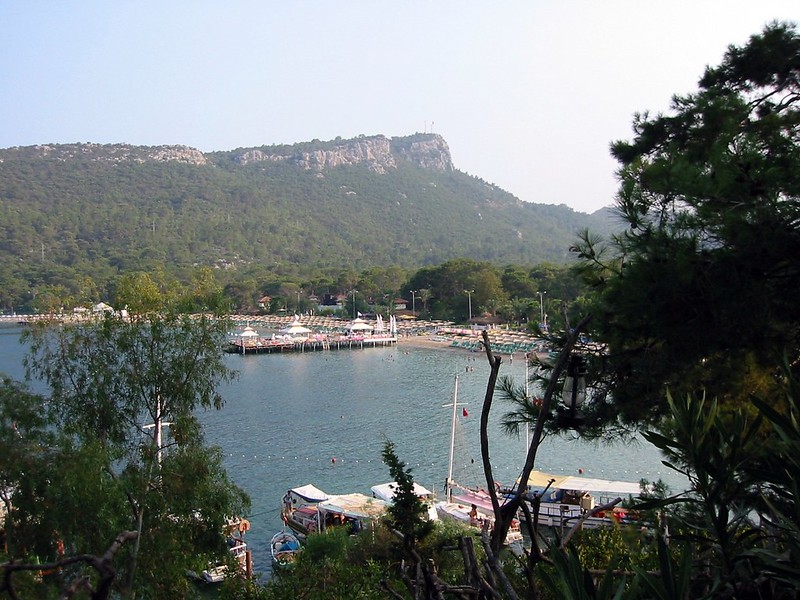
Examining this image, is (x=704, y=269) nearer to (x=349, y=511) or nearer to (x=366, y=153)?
(x=349, y=511)

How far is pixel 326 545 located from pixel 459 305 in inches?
1700

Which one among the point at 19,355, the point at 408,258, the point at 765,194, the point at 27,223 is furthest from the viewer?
the point at 408,258

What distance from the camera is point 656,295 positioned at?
3768 mm

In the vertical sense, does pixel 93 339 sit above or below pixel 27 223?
below

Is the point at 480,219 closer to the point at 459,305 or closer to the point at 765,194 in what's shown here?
the point at 459,305

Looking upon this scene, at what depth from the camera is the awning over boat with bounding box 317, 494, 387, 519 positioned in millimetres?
12586

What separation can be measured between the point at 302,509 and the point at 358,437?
280 inches

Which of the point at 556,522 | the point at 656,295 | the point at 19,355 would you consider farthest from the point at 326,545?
the point at 19,355

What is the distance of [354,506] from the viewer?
13086mm

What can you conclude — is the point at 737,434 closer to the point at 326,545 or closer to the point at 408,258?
the point at 326,545

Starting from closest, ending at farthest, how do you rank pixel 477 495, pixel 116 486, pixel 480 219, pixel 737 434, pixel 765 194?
pixel 737 434 → pixel 765 194 → pixel 116 486 → pixel 477 495 → pixel 480 219

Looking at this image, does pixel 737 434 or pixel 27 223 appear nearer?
pixel 737 434

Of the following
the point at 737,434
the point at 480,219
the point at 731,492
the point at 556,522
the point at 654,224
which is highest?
the point at 480,219

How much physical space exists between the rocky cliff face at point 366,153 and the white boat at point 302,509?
5237 inches
